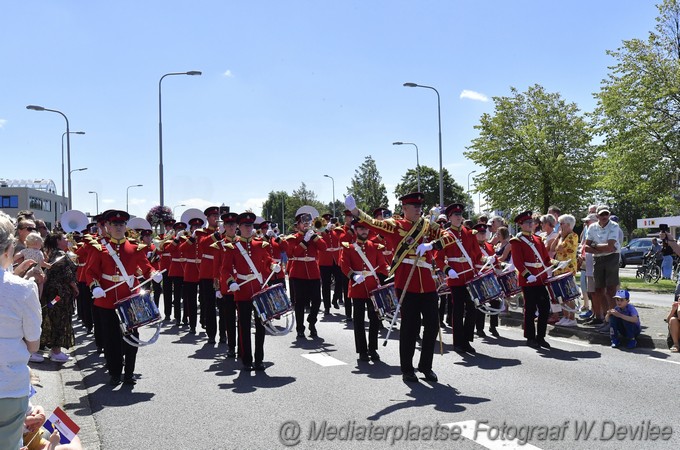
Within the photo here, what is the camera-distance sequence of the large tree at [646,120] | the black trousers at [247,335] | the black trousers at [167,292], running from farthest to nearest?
the large tree at [646,120] < the black trousers at [167,292] < the black trousers at [247,335]

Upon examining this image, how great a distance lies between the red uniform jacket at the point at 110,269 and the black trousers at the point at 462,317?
15.6 feet

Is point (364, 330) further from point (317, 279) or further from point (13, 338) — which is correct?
point (13, 338)

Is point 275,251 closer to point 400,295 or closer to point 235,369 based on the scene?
point 235,369

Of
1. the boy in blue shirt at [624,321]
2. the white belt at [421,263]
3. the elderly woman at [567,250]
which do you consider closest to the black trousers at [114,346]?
the white belt at [421,263]

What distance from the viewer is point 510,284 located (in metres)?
10.2

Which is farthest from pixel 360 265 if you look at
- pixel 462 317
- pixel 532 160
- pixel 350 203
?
pixel 532 160

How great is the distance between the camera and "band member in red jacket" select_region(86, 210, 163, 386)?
26.2 ft

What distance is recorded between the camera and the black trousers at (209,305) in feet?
37.1

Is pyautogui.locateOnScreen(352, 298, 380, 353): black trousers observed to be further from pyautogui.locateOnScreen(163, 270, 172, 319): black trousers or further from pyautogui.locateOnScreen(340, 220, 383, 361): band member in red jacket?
pyautogui.locateOnScreen(163, 270, 172, 319): black trousers

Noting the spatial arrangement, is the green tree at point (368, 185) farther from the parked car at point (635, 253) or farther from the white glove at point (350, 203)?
the white glove at point (350, 203)

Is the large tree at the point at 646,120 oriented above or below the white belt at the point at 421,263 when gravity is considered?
above

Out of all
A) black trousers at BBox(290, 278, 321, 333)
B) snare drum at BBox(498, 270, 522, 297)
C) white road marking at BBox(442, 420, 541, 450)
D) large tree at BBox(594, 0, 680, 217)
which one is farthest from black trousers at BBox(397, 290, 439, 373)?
large tree at BBox(594, 0, 680, 217)

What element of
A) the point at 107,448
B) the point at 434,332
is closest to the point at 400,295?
the point at 434,332

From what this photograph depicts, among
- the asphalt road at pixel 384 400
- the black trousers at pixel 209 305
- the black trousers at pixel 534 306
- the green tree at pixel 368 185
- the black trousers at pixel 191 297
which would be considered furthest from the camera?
the green tree at pixel 368 185
